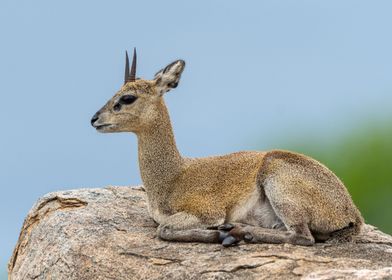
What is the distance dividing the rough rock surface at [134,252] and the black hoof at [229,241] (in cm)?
9

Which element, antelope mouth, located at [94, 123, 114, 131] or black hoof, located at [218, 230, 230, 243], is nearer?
black hoof, located at [218, 230, 230, 243]

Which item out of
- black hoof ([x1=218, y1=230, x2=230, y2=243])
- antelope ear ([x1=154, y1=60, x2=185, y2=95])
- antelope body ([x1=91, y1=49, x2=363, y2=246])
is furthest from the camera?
antelope ear ([x1=154, y1=60, x2=185, y2=95])

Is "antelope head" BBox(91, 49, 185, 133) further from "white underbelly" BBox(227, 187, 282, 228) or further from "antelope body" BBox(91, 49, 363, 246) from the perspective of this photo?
"white underbelly" BBox(227, 187, 282, 228)

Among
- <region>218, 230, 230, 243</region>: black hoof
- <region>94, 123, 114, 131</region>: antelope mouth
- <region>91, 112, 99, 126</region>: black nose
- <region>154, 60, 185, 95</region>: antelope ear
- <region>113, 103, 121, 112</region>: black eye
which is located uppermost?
<region>154, 60, 185, 95</region>: antelope ear

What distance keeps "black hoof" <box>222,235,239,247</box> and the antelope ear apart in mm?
2769

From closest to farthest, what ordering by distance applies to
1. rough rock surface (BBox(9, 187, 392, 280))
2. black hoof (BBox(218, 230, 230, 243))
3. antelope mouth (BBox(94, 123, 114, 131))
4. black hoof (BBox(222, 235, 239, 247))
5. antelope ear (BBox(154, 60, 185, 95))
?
1. rough rock surface (BBox(9, 187, 392, 280))
2. black hoof (BBox(222, 235, 239, 247))
3. black hoof (BBox(218, 230, 230, 243))
4. antelope mouth (BBox(94, 123, 114, 131))
5. antelope ear (BBox(154, 60, 185, 95))

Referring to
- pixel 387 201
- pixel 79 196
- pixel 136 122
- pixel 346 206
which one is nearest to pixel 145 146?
pixel 136 122

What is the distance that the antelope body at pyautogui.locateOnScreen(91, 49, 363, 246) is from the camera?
572 inches

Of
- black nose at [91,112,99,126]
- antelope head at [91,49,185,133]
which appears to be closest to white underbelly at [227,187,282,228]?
antelope head at [91,49,185,133]

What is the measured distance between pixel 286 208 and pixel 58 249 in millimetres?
3505

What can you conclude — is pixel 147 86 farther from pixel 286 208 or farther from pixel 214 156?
pixel 286 208

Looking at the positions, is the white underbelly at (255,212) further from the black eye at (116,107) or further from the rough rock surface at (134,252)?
the black eye at (116,107)

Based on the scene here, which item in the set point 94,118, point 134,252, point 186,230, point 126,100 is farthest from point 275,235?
point 94,118

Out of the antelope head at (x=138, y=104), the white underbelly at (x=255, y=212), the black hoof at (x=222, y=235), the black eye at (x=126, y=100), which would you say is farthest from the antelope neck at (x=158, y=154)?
the black hoof at (x=222, y=235)
